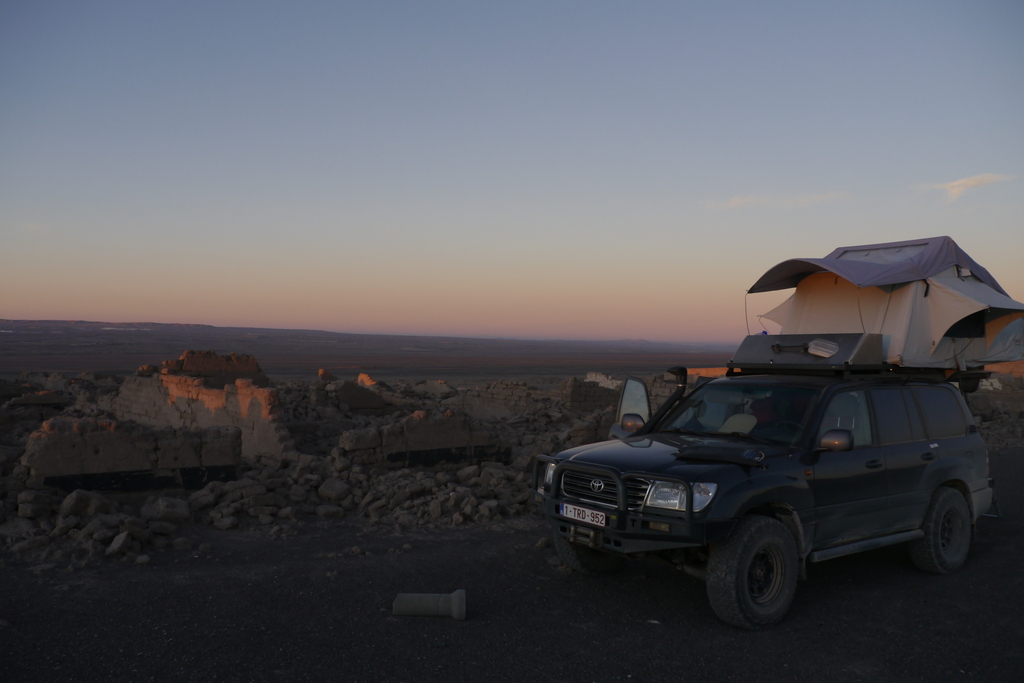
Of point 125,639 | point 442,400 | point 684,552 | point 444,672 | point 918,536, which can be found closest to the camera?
point 444,672

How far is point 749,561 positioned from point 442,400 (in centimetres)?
1539

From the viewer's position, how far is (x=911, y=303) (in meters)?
6.68

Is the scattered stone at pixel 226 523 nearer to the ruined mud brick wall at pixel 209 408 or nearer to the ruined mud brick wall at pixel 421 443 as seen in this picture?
the ruined mud brick wall at pixel 421 443

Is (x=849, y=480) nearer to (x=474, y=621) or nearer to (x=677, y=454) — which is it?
(x=677, y=454)

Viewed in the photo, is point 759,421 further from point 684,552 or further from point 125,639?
point 125,639

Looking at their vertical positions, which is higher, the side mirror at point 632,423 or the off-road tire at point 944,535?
the side mirror at point 632,423

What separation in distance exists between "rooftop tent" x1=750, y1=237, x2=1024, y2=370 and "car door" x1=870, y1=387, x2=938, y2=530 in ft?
1.85

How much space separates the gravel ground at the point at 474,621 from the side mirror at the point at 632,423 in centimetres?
128

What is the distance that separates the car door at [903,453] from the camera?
5855 millimetres

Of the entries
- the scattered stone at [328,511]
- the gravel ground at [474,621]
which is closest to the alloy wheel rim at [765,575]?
the gravel ground at [474,621]

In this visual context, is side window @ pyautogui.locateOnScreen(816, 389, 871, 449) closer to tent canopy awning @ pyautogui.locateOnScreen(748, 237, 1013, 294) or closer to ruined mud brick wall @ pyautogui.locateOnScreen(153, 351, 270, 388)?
tent canopy awning @ pyautogui.locateOnScreen(748, 237, 1013, 294)

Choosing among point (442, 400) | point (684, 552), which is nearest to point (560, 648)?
point (684, 552)

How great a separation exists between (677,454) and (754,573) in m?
1.00

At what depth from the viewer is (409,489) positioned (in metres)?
8.23
